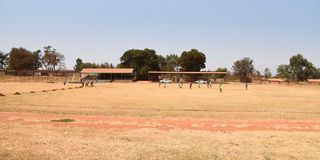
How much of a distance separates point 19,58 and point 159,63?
47681 millimetres

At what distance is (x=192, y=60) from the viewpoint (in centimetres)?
11388

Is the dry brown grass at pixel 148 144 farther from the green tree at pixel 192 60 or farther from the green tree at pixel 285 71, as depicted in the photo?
the green tree at pixel 285 71

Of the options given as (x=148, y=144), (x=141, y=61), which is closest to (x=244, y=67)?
(x=141, y=61)

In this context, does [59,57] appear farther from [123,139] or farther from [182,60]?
[123,139]

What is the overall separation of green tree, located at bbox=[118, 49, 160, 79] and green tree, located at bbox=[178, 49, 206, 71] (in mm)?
9588

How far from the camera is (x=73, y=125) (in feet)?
47.7

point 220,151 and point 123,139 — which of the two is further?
point 123,139

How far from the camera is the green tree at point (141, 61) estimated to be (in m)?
106

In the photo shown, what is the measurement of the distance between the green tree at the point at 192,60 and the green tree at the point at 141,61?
31.5 ft

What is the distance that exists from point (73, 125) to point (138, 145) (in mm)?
4518

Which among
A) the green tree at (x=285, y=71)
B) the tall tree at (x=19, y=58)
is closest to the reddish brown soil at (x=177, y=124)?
the tall tree at (x=19, y=58)

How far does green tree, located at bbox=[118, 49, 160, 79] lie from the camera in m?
106

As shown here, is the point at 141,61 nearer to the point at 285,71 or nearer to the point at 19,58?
the point at 19,58

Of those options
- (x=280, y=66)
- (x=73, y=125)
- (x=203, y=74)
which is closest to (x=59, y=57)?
(x=203, y=74)
